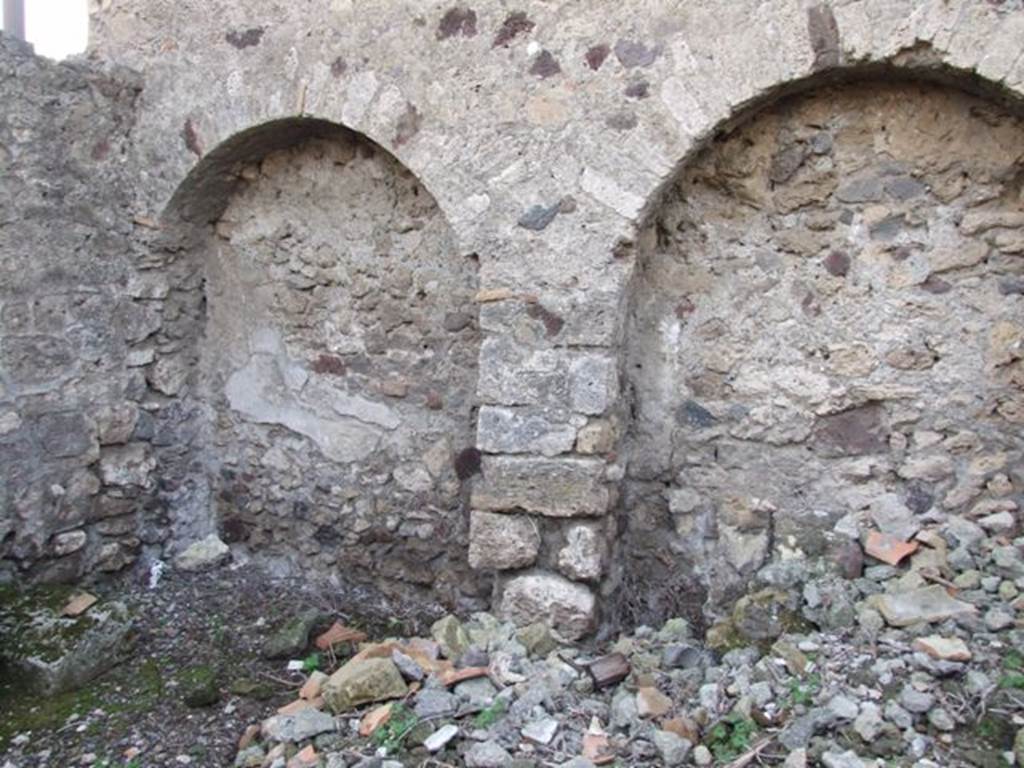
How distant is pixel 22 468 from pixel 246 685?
1.26 meters

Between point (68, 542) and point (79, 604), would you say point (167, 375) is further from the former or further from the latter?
point (79, 604)

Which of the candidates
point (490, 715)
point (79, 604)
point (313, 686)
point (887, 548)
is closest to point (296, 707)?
point (313, 686)

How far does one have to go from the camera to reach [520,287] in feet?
10.4

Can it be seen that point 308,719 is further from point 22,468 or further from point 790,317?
point 790,317

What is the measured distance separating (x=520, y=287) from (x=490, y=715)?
4.48 ft

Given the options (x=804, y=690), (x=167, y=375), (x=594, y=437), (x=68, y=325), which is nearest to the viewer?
(x=804, y=690)

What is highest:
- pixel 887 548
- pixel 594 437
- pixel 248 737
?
pixel 594 437

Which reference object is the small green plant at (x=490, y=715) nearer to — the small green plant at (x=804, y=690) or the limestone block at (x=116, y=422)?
the small green plant at (x=804, y=690)

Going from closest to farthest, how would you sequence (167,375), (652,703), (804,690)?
1. (804,690)
2. (652,703)
3. (167,375)

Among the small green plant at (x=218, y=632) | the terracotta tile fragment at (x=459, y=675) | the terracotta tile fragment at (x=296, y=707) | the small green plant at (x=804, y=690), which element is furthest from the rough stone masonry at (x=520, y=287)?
the terracotta tile fragment at (x=296, y=707)

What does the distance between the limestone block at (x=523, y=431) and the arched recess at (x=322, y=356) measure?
0.46 meters

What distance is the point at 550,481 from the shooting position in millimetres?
3150

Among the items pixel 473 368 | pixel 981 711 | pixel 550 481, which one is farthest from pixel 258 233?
pixel 981 711

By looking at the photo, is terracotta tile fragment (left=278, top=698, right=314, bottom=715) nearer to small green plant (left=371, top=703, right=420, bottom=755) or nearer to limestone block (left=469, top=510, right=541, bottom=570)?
small green plant (left=371, top=703, right=420, bottom=755)
